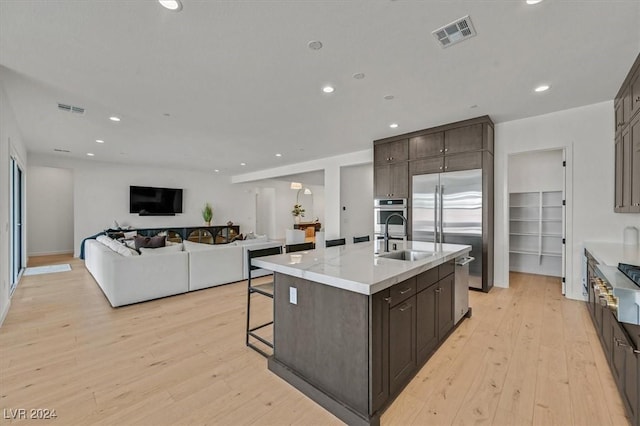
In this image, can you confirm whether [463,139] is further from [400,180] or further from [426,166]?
[400,180]

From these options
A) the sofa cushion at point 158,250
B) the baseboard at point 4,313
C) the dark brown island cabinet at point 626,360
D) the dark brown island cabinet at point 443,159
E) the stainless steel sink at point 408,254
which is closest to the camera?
the dark brown island cabinet at point 626,360

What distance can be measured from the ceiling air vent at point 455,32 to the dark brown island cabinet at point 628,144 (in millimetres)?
1820

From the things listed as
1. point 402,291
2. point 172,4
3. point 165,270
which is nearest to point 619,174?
point 402,291

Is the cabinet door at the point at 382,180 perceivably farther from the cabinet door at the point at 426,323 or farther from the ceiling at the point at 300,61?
the cabinet door at the point at 426,323

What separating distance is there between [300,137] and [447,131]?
2592 millimetres

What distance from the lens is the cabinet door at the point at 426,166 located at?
4.82 metres

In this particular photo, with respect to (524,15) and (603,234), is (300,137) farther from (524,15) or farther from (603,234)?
(603,234)

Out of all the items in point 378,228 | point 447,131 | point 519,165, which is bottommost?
point 378,228

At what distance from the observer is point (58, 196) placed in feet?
27.9

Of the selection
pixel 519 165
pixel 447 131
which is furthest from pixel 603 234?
pixel 447 131

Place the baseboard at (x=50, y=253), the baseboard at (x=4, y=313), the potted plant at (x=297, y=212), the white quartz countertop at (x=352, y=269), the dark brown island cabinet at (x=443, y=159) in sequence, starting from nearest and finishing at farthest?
the white quartz countertop at (x=352, y=269), the baseboard at (x=4, y=313), the dark brown island cabinet at (x=443, y=159), the baseboard at (x=50, y=253), the potted plant at (x=297, y=212)

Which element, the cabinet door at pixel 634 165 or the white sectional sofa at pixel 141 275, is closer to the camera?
the cabinet door at pixel 634 165

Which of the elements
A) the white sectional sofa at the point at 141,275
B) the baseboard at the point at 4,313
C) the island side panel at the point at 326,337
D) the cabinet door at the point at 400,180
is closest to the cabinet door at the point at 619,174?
the cabinet door at the point at 400,180

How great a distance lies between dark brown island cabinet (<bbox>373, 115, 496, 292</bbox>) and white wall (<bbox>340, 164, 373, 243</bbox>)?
1648 millimetres
